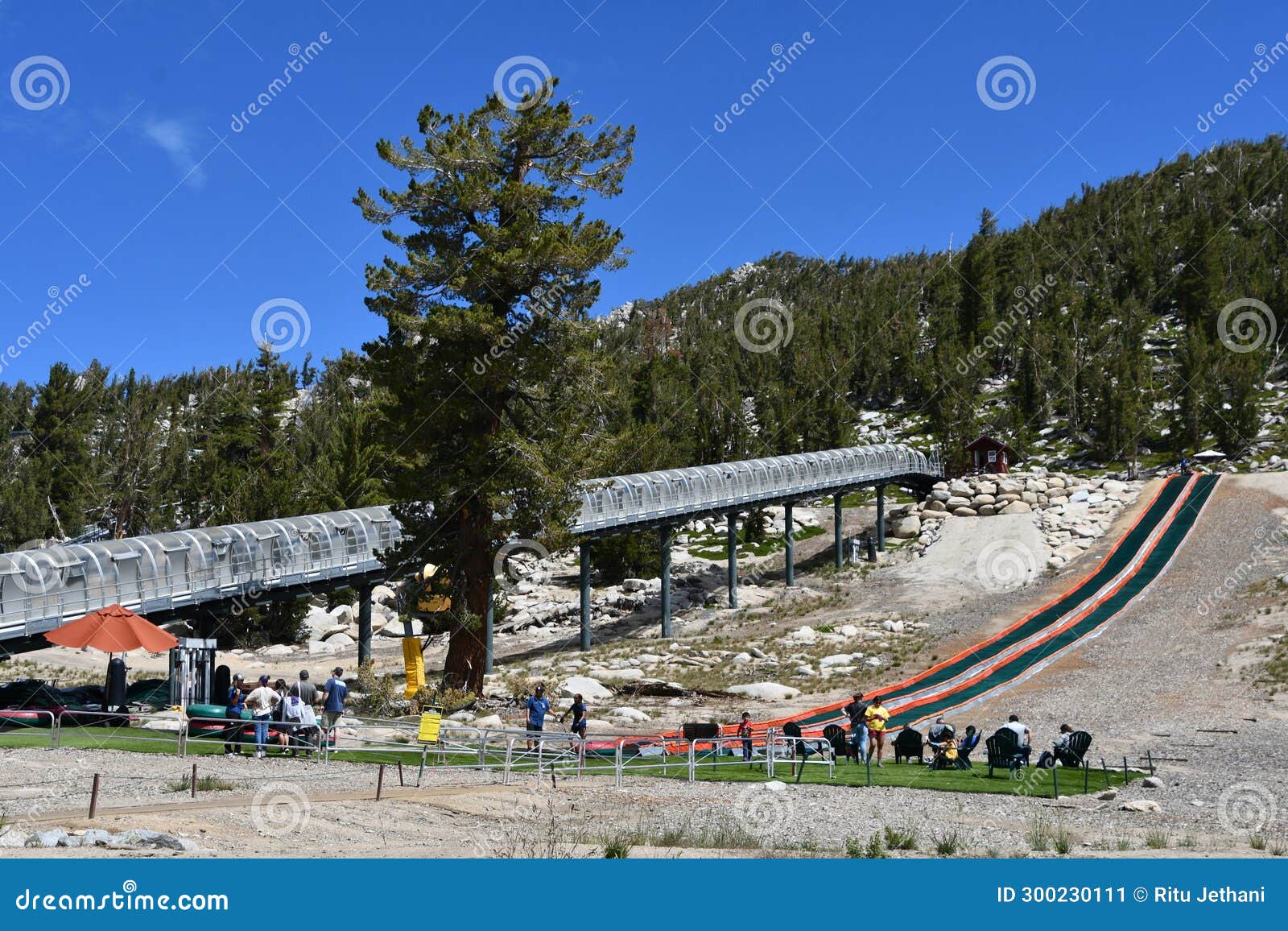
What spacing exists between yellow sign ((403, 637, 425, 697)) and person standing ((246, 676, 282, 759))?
8791 millimetres

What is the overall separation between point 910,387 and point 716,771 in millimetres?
98565

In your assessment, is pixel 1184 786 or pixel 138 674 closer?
pixel 1184 786

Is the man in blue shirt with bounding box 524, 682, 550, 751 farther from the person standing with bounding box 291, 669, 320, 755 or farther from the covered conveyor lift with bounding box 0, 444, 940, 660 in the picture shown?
the covered conveyor lift with bounding box 0, 444, 940, 660

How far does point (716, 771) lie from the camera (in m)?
22.1

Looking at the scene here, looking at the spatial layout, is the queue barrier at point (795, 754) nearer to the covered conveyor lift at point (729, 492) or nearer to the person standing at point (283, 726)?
the person standing at point (283, 726)

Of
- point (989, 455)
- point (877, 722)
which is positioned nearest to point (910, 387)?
point (989, 455)

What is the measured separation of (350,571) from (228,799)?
23104 millimetres

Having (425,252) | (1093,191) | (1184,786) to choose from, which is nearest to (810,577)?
(425,252)

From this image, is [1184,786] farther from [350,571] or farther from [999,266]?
[999,266]

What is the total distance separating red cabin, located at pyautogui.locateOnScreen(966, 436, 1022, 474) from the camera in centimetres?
7738

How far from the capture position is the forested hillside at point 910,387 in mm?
76000

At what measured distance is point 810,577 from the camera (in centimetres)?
6275

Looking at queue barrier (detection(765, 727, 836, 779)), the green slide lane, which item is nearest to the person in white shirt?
queue barrier (detection(765, 727, 836, 779))

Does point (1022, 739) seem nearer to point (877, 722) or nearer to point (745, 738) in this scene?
point (877, 722)
